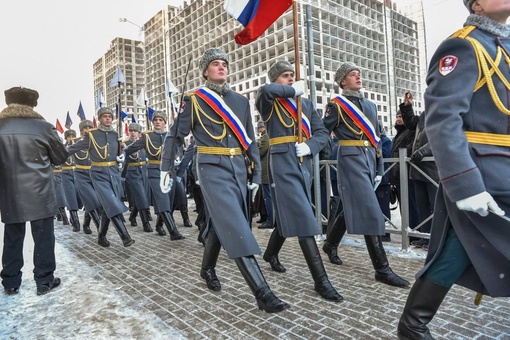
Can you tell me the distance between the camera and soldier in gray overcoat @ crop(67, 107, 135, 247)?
6.59 m

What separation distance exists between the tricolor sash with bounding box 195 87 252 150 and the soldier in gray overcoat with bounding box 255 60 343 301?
0.36m

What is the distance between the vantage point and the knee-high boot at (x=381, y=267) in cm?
372

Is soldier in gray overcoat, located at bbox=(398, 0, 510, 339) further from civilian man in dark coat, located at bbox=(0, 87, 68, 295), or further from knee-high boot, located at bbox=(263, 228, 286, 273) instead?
civilian man in dark coat, located at bbox=(0, 87, 68, 295)

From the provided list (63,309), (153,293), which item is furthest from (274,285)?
(63,309)

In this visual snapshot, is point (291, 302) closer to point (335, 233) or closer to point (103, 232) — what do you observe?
point (335, 233)

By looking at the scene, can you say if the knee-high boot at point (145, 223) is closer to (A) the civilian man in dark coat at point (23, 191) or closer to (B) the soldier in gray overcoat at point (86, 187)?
(B) the soldier in gray overcoat at point (86, 187)

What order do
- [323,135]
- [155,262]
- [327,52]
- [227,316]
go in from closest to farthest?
[227,316] < [323,135] < [155,262] < [327,52]

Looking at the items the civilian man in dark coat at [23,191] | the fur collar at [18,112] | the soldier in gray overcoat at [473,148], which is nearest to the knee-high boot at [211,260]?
the civilian man in dark coat at [23,191]

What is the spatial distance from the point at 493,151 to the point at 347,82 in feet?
8.65

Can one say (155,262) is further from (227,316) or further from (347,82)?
(347,82)

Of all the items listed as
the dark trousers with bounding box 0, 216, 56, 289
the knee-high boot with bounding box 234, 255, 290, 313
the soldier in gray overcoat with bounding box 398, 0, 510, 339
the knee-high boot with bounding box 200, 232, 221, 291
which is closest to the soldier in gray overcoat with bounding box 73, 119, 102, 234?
the dark trousers with bounding box 0, 216, 56, 289

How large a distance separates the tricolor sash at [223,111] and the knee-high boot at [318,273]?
1141mm

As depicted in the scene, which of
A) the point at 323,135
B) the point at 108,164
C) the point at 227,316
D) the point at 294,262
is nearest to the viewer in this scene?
the point at 227,316

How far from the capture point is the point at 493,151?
191 cm
